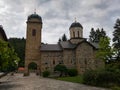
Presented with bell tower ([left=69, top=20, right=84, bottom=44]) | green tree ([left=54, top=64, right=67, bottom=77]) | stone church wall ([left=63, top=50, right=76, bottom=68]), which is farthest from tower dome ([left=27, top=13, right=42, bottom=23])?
green tree ([left=54, top=64, right=67, bottom=77])

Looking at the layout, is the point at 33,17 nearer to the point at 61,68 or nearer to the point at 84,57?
the point at 61,68

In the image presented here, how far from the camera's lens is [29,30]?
4781cm

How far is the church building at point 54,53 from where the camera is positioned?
148 ft

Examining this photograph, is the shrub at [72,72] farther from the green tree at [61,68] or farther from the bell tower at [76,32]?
the bell tower at [76,32]

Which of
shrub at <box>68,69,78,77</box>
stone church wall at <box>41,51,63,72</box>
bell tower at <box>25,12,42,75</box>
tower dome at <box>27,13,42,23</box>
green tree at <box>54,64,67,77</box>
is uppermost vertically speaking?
tower dome at <box>27,13,42,23</box>

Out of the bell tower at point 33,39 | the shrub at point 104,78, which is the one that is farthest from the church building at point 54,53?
the shrub at point 104,78

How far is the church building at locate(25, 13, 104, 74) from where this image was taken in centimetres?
4500

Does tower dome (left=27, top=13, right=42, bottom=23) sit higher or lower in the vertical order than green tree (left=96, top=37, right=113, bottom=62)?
higher

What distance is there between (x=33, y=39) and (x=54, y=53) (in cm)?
701

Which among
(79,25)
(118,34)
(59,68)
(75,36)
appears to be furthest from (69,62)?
(118,34)

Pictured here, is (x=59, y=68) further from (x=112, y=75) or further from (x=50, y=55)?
(x=112, y=75)

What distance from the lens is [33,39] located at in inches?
1870

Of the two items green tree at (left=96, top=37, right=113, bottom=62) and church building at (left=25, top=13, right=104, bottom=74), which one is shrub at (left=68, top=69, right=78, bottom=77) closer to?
church building at (left=25, top=13, right=104, bottom=74)

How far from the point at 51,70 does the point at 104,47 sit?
47.4 ft
